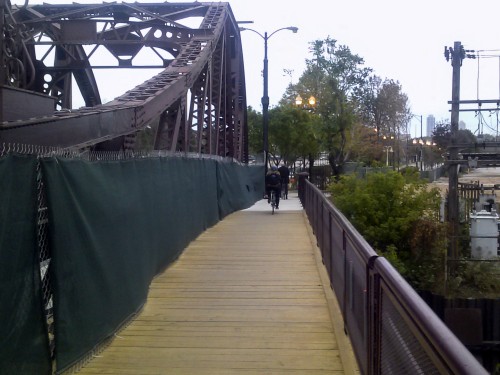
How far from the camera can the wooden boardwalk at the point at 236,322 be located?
22.4 feet

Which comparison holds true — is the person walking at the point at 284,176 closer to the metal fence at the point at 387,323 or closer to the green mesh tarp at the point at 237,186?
the green mesh tarp at the point at 237,186

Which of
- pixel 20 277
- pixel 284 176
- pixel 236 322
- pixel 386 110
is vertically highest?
pixel 386 110

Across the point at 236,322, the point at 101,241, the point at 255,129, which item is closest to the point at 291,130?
the point at 255,129

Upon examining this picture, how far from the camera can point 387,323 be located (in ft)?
Answer: 15.0

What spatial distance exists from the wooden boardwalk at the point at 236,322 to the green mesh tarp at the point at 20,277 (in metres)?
1.20

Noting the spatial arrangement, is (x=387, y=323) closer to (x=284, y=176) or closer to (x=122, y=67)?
(x=122, y=67)

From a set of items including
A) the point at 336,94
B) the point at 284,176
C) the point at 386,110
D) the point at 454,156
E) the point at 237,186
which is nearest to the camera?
the point at 454,156

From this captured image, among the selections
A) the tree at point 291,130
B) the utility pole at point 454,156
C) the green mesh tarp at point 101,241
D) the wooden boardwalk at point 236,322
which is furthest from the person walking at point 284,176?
the green mesh tarp at point 101,241

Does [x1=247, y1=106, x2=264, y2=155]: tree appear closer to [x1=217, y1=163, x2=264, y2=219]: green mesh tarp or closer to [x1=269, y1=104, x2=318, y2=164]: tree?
[x1=269, y1=104, x2=318, y2=164]: tree

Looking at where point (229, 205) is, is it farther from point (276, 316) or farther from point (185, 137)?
point (276, 316)

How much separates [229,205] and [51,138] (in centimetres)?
1382

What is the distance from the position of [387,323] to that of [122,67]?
20110mm

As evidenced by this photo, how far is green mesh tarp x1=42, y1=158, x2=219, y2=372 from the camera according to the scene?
6004 mm

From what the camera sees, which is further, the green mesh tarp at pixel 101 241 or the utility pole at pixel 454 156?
the utility pole at pixel 454 156
